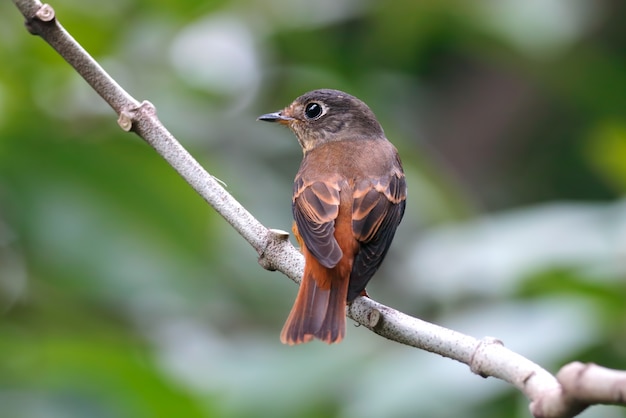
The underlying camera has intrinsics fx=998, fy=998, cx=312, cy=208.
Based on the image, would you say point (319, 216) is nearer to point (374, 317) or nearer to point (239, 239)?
point (374, 317)

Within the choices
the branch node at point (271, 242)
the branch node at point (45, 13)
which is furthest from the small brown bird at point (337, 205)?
the branch node at point (45, 13)

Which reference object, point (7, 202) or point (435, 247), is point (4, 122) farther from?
point (435, 247)

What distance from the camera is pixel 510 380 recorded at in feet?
7.32

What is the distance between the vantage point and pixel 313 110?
15.5 ft

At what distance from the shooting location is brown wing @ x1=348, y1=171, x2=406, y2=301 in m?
3.41

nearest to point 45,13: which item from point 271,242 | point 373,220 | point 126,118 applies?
point 126,118

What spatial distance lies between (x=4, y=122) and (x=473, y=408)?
8.61 ft

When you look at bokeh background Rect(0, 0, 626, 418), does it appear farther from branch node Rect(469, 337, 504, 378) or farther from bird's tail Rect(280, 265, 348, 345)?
branch node Rect(469, 337, 504, 378)

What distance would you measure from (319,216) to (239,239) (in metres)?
2.38

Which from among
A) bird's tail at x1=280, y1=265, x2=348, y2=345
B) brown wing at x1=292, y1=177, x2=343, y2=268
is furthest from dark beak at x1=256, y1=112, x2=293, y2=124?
bird's tail at x1=280, y1=265, x2=348, y2=345

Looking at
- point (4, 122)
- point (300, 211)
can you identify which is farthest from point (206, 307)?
point (300, 211)

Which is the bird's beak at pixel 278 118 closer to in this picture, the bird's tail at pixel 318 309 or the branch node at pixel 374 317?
the bird's tail at pixel 318 309

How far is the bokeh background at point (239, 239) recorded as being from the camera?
4.29 meters

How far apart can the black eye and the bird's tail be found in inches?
58.0
